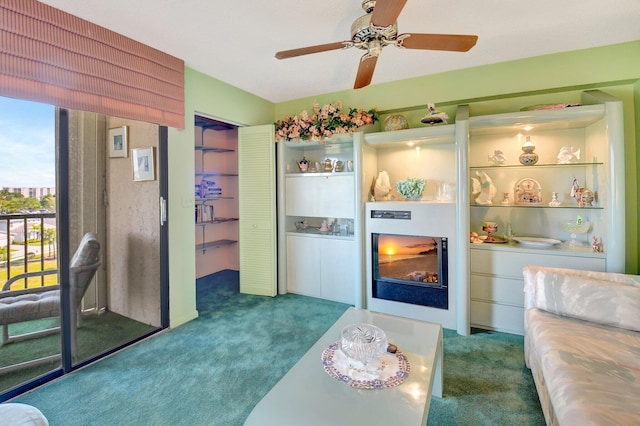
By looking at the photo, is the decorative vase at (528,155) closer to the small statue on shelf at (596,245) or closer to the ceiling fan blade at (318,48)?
the small statue on shelf at (596,245)

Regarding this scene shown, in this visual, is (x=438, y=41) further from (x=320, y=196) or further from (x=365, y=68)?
(x=320, y=196)

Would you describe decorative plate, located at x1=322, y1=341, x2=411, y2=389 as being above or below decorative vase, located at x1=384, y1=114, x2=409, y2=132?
below

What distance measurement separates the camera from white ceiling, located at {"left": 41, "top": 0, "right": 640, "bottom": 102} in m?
2.01

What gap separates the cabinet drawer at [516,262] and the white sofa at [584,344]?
0.42 m

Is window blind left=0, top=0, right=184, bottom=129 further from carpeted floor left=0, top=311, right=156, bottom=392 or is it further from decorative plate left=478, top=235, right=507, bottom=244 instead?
decorative plate left=478, top=235, right=507, bottom=244

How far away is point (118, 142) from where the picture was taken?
105 inches

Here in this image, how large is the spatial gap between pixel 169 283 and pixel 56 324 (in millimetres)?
842

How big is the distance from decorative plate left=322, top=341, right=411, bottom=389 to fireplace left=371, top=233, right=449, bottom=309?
149 centimetres

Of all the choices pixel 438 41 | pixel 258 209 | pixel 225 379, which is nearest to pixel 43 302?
pixel 225 379

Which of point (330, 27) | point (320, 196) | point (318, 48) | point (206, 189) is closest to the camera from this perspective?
point (318, 48)

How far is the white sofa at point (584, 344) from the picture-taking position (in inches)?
47.4

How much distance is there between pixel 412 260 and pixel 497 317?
88 centimetres

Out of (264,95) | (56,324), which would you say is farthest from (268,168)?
(56,324)

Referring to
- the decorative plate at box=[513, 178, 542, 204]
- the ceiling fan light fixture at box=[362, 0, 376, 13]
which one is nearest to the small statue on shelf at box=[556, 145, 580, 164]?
the decorative plate at box=[513, 178, 542, 204]
